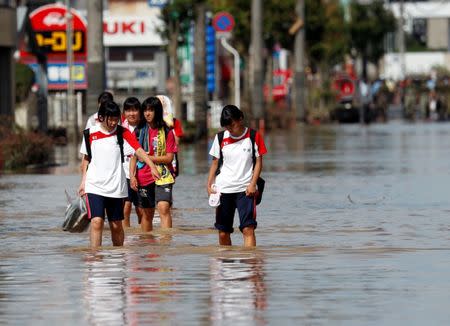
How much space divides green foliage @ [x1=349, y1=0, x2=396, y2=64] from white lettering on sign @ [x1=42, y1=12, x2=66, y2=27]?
218 feet

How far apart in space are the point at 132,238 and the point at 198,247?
1.53 metres

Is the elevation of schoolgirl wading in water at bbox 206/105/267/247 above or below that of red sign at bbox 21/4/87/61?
below

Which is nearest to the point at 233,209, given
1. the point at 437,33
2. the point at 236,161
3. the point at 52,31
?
the point at 236,161

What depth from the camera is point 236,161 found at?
666 inches

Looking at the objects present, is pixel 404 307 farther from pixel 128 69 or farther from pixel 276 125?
pixel 128 69

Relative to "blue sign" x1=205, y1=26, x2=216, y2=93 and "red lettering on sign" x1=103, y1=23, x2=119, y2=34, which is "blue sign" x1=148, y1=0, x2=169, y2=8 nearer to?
"blue sign" x1=205, y1=26, x2=216, y2=93

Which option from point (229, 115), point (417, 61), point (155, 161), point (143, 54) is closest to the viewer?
point (229, 115)

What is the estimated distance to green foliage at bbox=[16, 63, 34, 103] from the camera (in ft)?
168

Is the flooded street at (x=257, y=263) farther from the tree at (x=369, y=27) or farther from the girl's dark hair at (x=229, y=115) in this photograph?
the tree at (x=369, y=27)

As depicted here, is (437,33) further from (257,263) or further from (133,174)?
(257,263)

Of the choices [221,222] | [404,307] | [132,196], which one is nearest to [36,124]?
[132,196]

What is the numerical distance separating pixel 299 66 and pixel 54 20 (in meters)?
25.7

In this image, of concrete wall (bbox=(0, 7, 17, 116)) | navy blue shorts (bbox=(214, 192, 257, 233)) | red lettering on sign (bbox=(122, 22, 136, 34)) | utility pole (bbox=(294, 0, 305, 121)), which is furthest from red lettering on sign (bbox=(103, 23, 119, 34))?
navy blue shorts (bbox=(214, 192, 257, 233))

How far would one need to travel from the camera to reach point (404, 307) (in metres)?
12.4
